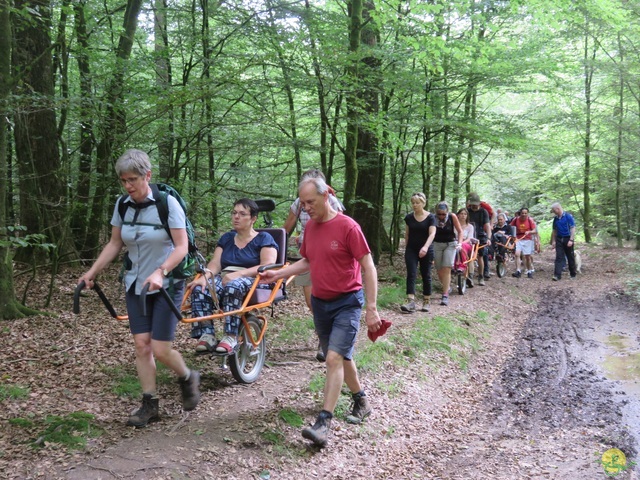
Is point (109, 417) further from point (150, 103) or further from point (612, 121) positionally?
point (612, 121)

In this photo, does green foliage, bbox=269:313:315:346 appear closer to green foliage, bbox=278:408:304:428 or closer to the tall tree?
green foliage, bbox=278:408:304:428

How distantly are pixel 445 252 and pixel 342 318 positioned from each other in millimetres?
6065

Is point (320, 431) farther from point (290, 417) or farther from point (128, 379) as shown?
point (128, 379)

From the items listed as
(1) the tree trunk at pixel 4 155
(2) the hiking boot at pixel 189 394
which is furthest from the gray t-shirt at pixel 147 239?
(1) the tree trunk at pixel 4 155

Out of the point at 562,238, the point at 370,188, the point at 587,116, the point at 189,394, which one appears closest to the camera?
the point at 189,394

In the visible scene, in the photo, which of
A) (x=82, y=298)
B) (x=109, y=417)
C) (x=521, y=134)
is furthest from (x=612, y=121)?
(x=109, y=417)

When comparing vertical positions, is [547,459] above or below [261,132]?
below

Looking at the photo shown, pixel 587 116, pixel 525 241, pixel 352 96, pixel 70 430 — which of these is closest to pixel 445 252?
pixel 352 96

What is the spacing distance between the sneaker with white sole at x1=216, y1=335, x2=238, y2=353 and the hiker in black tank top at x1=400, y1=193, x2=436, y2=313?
5026 millimetres

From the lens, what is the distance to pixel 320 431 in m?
3.97

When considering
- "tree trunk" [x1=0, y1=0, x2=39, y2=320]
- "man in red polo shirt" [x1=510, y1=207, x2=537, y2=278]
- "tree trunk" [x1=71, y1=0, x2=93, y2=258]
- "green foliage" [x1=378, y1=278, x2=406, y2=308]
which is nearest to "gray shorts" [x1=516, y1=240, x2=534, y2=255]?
"man in red polo shirt" [x1=510, y1=207, x2=537, y2=278]

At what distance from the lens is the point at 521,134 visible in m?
13.1

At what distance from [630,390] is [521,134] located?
8.36 meters

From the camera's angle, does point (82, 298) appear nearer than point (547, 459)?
No
